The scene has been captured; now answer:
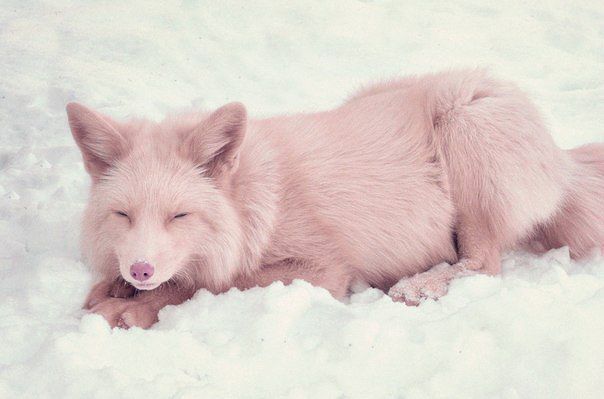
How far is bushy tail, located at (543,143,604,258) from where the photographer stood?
14.9ft

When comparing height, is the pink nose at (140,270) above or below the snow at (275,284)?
above

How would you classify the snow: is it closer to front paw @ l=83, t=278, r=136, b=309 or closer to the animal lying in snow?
front paw @ l=83, t=278, r=136, b=309

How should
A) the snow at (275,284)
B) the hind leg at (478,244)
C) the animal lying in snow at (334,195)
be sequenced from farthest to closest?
1. the hind leg at (478,244)
2. the animal lying in snow at (334,195)
3. the snow at (275,284)

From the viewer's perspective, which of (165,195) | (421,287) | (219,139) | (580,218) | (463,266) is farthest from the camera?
(580,218)

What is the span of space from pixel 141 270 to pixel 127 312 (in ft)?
1.32

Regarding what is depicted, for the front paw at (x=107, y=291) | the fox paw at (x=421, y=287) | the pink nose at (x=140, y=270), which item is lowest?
the front paw at (x=107, y=291)

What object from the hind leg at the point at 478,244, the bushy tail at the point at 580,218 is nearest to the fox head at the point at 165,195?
the hind leg at the point at 478,244

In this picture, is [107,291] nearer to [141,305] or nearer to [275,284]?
[141,305]

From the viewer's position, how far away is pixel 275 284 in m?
3.59

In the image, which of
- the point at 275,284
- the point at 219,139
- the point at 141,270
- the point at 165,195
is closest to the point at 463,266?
the point at 275,284

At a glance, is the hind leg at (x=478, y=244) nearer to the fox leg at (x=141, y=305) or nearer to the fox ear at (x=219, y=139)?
the fox ear at (x=219, y=139)

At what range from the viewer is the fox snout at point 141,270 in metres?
3.26

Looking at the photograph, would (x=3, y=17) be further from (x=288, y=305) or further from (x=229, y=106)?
(x=288, y=305)

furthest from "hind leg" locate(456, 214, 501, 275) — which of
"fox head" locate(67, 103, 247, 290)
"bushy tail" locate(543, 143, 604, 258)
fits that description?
"fox head" locate(67, 103, 247, 290)
